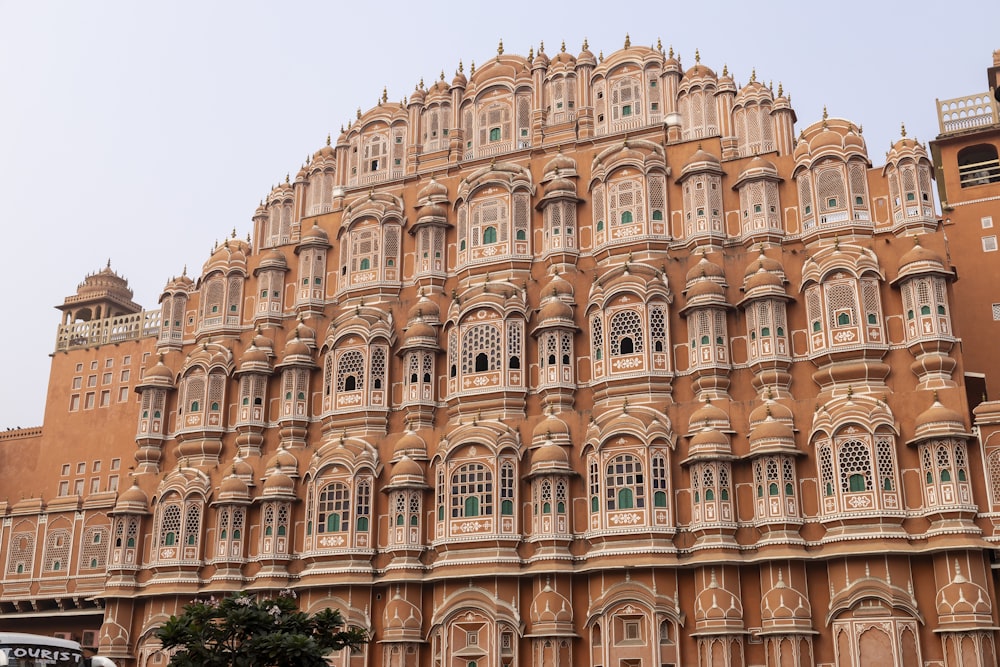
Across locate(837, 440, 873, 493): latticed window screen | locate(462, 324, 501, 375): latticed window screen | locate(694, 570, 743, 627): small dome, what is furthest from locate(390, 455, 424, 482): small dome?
locate(837, 440, 873, 493): latticed window screen

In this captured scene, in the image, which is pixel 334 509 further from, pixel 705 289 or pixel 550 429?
pixel 705 289

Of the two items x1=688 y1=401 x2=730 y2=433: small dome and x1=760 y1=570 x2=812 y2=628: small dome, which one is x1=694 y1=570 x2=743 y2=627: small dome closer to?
x1=760 y1=570 x2=812 y2=628: small dome

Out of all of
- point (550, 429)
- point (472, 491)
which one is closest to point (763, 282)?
point (550, 429)

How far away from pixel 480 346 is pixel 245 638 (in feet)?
46.8

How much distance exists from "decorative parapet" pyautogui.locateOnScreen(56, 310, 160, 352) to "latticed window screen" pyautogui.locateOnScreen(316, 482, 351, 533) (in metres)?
17.0

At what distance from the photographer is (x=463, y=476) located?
3294 centimetres

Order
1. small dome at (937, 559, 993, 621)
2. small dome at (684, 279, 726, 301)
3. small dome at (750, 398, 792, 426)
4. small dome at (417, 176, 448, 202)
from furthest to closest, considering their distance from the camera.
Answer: small dome at (417, 176, 448, 202), small dome at (684, 279, 726, 301), small dome at (750, 398, 792, 426), small dome at (937, 559, 993, 621)

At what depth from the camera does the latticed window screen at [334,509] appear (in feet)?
112

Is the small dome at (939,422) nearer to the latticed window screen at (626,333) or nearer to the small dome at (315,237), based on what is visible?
the latticed window screen at (626,333)

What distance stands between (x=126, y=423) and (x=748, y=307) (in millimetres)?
26399

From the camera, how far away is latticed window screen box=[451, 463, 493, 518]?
3250 centimetres

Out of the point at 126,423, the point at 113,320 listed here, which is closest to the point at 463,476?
the point at 126,423

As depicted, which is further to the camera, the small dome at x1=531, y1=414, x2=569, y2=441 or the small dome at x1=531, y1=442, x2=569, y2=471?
the small dome at x1=531, y1=414, x2=569, y2=441

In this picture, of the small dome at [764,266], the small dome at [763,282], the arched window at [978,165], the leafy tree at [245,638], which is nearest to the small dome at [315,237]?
the small dome at [764,266]
